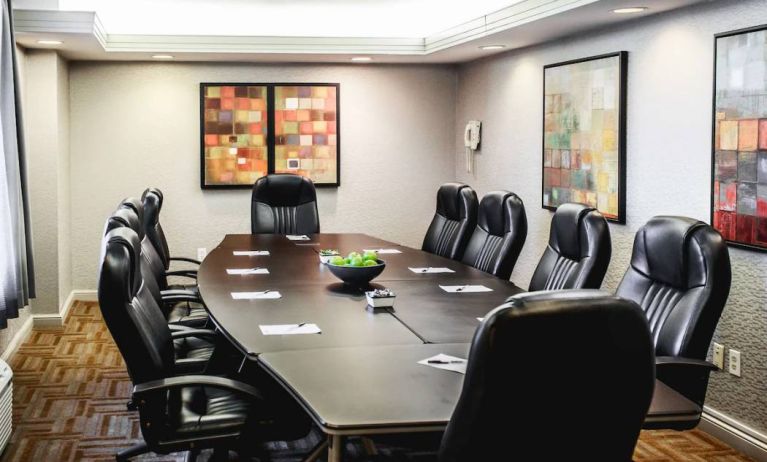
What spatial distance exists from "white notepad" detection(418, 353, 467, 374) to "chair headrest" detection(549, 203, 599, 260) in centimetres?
144

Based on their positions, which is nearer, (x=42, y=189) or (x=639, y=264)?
(x=639, y=264)

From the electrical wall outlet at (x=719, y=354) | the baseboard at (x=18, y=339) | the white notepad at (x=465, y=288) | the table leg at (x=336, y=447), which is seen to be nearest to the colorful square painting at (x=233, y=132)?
the baseboard at (x=18, y=339)

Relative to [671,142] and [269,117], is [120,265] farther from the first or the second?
[269,117]

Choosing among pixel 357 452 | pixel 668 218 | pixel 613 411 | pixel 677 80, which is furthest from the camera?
pixel 677 80

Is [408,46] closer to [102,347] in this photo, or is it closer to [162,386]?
[102,347]

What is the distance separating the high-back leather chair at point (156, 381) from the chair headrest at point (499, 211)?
2.06 m

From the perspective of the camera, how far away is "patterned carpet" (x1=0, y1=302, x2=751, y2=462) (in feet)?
12.8

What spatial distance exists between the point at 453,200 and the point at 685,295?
260 cm

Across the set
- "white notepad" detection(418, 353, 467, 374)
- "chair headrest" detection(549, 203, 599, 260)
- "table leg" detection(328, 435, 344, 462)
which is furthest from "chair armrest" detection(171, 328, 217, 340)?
"chair headrest" detection(549, 203, 599, 260)

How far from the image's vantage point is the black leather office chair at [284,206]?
6.36 meters

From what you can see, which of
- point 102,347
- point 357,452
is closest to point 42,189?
point 102,347

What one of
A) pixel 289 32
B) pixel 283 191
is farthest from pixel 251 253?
pixel 289 32

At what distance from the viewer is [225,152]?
24.3 feet

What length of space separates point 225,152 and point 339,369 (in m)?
5.20
